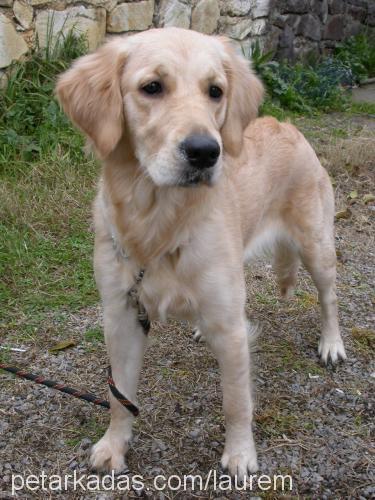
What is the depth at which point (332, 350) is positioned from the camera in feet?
10.8

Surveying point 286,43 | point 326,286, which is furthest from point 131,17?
point 326,286

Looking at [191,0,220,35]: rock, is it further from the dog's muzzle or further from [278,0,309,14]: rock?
the dog's muzzle

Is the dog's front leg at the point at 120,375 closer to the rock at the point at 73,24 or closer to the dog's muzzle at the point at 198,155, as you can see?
the dog's muzzle at the point at 198,155

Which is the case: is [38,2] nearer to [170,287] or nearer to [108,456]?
[170,287]

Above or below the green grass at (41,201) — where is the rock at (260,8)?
above

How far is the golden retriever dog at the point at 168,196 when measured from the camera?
2123 mm

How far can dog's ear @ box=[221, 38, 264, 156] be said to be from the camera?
8.07 feet

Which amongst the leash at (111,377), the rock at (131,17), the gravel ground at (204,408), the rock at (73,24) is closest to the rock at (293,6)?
the rock at (131,17)

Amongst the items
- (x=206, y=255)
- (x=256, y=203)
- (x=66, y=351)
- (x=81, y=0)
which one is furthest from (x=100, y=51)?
(x=81, y=0)

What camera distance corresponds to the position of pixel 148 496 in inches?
96.3

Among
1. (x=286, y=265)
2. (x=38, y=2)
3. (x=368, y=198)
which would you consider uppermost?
(x=38, y=2)

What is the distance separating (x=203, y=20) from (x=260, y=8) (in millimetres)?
1232

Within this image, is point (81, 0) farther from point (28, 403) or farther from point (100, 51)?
point (28, 403)

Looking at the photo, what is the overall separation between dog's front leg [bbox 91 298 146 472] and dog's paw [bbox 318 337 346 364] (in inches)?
46.0
